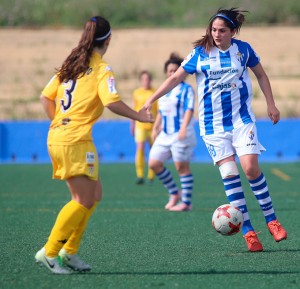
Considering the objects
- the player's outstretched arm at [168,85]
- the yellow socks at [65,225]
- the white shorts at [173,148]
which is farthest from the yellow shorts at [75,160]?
the white shorts at [173,148]

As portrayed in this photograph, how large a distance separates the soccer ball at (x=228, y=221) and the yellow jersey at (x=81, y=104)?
181 cm

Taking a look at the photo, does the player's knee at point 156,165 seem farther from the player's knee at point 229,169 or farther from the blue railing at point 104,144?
the blue railing at point 104,144

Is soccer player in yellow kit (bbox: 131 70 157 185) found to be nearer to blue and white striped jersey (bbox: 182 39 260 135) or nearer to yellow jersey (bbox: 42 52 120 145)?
blue and white striped jersey (bbox: 182 39 260 135)

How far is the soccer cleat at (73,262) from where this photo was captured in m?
6.95

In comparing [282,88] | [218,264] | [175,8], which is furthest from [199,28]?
[218,264]

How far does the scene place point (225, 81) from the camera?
8297 mm

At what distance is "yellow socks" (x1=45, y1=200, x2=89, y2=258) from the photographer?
681cm

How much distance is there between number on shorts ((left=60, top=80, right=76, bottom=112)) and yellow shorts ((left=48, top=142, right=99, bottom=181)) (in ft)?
0.99

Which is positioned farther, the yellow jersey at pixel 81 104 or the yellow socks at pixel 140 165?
the yellow socks at pixel 140 165

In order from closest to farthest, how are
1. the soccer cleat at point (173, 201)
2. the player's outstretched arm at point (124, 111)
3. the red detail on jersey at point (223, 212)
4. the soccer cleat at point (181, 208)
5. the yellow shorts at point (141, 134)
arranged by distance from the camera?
the player's outstretched arm at point (124, 111) < the red detail on jersey at point (223, 212) < the soccer cleat at point (181, 208) < the soccer cleat at point (173, 201) < the yellow shorts at point (141, 134)

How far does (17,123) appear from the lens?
22.8 meters

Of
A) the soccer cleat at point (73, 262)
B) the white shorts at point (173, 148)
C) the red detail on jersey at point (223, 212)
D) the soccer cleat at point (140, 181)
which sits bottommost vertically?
the soccer cleat at point (140, 181)

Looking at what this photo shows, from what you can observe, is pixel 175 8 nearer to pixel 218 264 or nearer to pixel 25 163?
pixel 25 163

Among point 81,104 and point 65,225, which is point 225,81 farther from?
point 65,225
